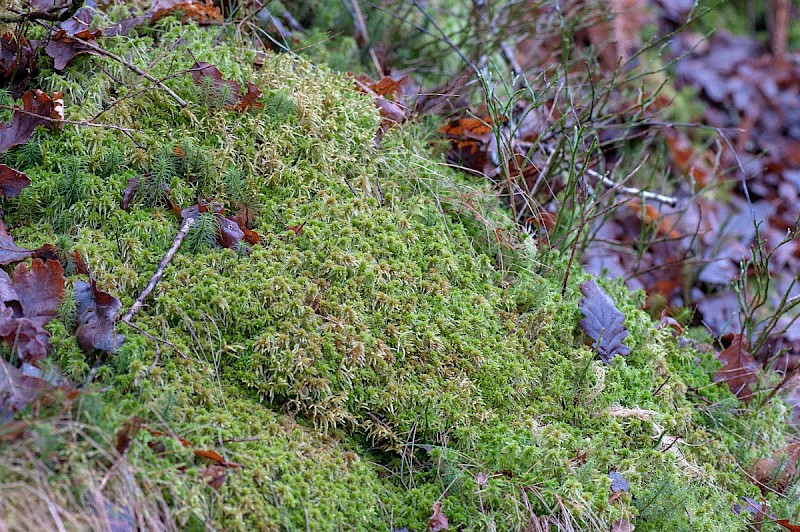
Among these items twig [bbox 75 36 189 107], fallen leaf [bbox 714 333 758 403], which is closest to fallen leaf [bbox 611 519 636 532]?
fallen leaf [bbox 714 333 758 403]

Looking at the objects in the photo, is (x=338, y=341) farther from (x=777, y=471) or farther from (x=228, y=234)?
(x=777, y=471)

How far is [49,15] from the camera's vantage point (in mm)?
2592

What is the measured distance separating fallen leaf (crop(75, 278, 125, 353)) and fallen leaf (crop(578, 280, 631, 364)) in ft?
5.89

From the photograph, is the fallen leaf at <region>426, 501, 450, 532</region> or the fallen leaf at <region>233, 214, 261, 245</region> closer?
the fallen leaf at <region>426, 501, 450, 532</region>

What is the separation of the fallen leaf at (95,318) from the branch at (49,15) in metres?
1.07

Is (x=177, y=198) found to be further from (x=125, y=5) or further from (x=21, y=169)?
(x=125, y=5)

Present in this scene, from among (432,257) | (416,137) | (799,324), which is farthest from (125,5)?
(799,324)

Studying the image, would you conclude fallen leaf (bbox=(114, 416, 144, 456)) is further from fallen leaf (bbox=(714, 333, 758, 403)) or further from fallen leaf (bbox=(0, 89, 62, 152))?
fallen leaf (bbox=(714, 333, 758, 403))

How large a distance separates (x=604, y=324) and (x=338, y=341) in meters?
1.15

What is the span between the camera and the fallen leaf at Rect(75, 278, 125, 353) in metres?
2.12

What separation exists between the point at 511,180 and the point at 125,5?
77.0 inches

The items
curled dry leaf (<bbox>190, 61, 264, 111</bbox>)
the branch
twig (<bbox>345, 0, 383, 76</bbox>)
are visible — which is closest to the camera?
the branch

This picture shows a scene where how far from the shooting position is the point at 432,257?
8.95 feet

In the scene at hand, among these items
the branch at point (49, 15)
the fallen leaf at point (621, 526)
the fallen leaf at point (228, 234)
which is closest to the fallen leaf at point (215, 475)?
the fallen leaf at point (228, 234)
